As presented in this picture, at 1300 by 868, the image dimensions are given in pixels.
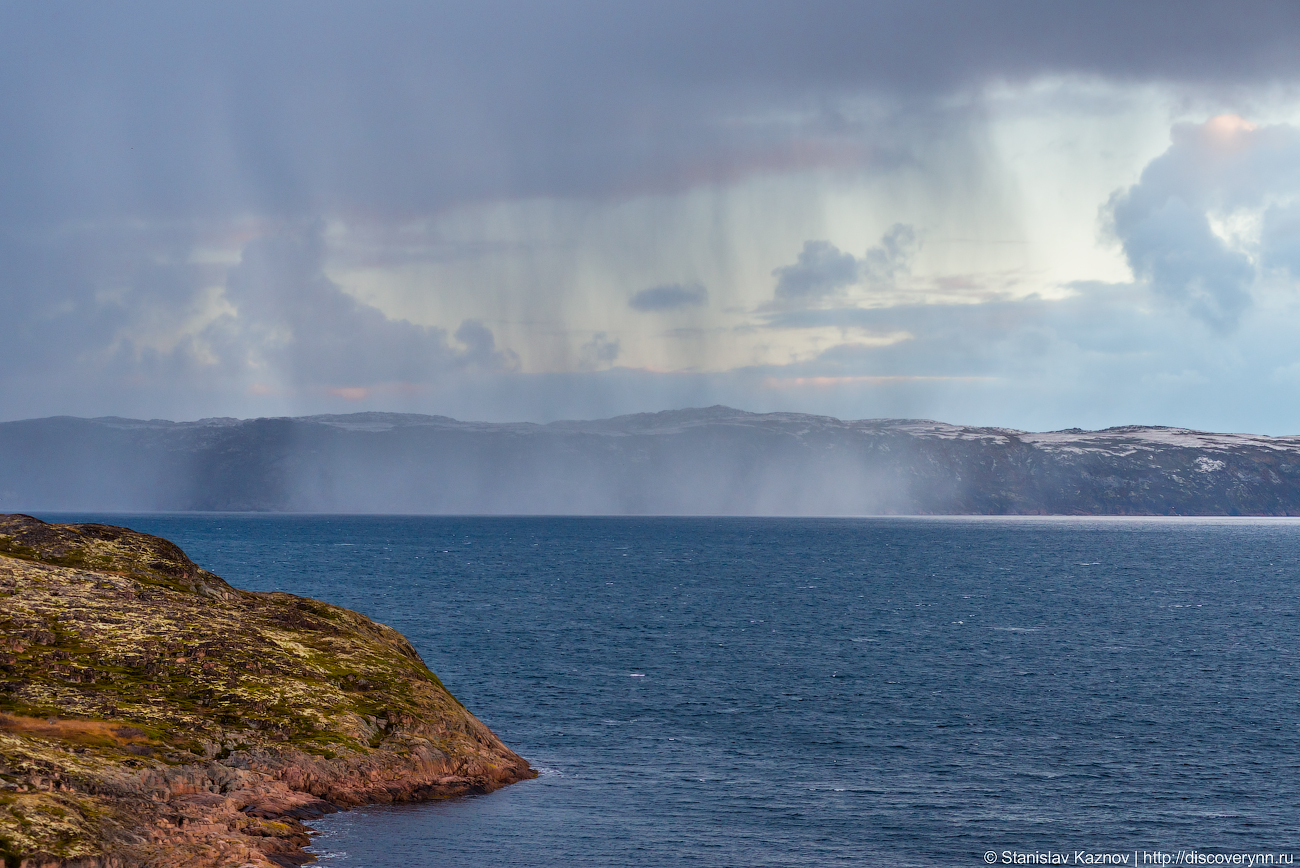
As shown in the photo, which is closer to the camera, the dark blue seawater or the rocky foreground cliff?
the rocky foreground cliff

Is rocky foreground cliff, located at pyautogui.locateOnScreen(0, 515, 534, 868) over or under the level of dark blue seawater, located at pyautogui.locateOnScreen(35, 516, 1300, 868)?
over

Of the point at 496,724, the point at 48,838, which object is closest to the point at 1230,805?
the point at 496,724

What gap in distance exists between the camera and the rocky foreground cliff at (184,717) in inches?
1409

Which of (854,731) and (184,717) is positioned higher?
(184,717)

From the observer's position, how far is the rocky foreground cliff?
35.8m

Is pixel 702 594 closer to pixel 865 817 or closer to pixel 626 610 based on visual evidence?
pixel 626 610

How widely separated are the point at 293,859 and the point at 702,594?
121m

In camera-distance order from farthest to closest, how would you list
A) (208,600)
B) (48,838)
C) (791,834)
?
(208,600)
(791,834)
(48,838)

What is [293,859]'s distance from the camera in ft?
124

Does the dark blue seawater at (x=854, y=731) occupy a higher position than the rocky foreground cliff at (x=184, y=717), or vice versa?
the rocky foreground cliff at (x=184, y=717)

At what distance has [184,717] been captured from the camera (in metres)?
45.0

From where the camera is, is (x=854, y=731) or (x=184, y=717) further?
(x=854, y=731)

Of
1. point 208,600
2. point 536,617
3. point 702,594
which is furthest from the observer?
point 702,594

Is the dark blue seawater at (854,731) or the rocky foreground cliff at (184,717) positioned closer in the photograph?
the rocky foreground cliff at (184,717)
